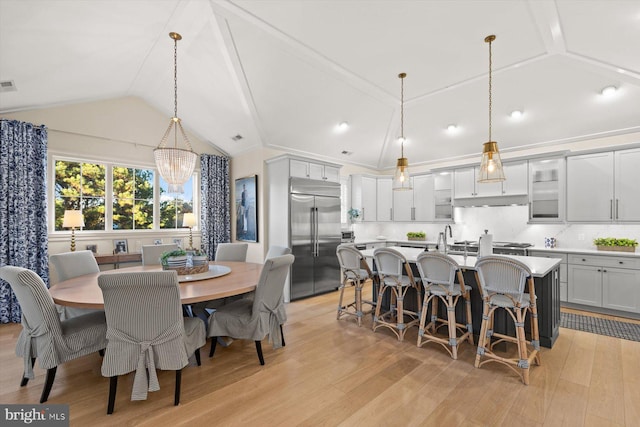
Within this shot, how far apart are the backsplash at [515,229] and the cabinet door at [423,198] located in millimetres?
363

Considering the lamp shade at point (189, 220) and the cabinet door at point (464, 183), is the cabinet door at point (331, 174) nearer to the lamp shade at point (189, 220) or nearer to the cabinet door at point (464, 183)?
the cabinet door at point (464, 183)

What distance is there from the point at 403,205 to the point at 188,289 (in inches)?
208

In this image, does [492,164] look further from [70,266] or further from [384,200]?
[70,266]

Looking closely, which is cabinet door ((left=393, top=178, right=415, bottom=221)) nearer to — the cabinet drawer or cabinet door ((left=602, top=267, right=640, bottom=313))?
the cabinet drawer

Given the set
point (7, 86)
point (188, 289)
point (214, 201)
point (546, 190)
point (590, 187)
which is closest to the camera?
point (188, 289)

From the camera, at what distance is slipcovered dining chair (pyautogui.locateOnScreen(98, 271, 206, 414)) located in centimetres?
200

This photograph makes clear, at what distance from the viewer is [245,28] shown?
11.1ft

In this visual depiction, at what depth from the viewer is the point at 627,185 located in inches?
166

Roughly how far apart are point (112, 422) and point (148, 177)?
4.43 m

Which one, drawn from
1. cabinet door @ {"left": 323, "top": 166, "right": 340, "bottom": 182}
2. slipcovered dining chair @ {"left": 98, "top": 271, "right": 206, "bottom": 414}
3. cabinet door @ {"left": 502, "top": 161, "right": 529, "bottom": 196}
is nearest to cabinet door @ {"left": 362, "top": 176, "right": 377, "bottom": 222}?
cabinet door @ {"left": 323, "top": 166, "right": 340, "bottom": 182}

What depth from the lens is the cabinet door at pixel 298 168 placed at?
4926mm

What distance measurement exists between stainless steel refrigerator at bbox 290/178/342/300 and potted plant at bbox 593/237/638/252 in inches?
156

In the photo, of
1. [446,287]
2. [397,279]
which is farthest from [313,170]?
[446,287]

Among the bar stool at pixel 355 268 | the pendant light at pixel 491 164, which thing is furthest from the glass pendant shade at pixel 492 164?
the bar stool at pixel 355 268
